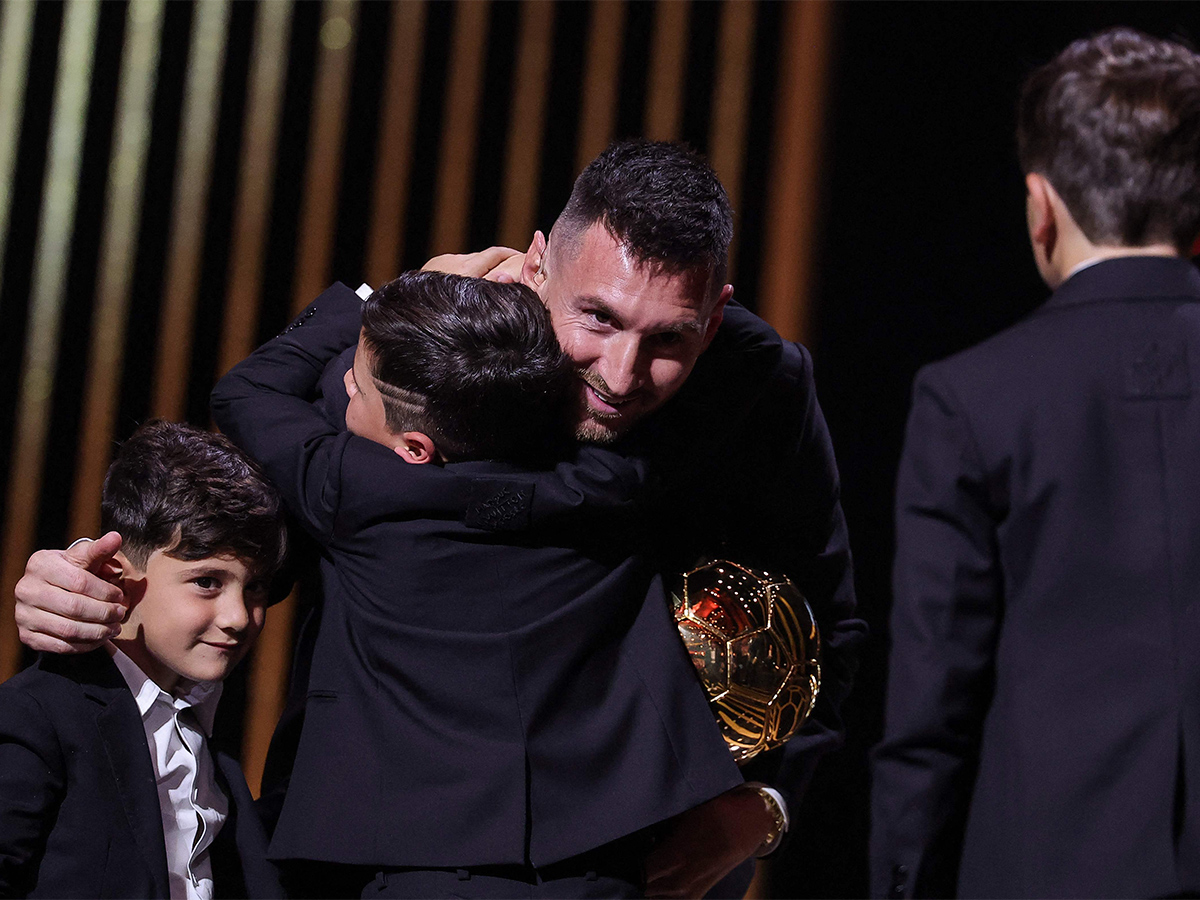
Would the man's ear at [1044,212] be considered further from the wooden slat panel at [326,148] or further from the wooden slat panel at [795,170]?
the wooden slat panel at [326,148]

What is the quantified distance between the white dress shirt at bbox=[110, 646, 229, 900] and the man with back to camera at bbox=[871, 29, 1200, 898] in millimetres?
792

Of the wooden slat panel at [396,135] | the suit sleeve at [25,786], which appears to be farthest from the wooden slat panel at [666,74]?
the suit sleeve at [25,786]

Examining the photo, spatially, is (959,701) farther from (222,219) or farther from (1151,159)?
(222,219)

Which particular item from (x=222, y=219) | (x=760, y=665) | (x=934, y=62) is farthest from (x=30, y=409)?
(x=934, y=62)

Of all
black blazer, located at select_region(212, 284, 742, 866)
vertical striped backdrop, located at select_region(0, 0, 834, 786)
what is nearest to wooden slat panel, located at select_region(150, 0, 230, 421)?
vertical striped backdrop, located at select_region(0, 0, 834, 786)

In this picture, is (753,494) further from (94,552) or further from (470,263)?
(94,552)

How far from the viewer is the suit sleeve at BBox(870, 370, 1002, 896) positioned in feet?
3.80

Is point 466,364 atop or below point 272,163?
below

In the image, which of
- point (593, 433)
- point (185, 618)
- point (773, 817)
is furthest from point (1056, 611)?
point (185, 618)

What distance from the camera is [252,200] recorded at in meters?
2.64

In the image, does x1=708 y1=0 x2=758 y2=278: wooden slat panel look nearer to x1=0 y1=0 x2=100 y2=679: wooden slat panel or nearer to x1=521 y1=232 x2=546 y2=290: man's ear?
x1=521 y1=232 x2=546 y2=290: man's ear

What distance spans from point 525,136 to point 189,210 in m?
0.73

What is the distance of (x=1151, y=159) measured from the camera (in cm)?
115

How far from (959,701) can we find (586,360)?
60 centimetres
